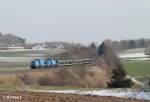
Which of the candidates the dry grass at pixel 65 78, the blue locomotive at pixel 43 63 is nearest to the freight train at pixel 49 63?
the blue locomotive at pixel 43 63

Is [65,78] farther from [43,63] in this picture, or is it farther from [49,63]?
[43,63]

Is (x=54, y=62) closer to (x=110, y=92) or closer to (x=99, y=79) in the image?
(x=99, y=79)

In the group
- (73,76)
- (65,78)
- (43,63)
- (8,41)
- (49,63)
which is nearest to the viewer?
(65,78)

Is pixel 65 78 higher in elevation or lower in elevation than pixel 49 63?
lower

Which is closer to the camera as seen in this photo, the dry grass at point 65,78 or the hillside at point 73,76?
the hillside at point 73,76

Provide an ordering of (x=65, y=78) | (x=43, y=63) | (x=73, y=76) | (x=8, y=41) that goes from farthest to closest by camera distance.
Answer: (x=8, y=41)
(x=43, y=63)
(x=73, y=76)
(x=65, y=78)

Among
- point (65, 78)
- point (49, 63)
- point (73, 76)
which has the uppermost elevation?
point (49, 63)

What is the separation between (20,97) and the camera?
22.7 meters

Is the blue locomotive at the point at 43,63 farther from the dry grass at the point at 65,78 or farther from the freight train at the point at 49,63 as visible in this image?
the dry grass at the point at 65,78

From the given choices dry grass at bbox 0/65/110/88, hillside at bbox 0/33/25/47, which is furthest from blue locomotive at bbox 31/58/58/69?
hillside at bbox 0/33/25/47

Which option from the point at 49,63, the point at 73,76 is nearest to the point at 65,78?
the point at 73,76

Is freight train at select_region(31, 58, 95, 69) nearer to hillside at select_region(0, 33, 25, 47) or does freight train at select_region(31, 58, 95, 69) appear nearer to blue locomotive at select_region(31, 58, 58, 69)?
blue locomotive at select_region(31, 58, 58, 69)

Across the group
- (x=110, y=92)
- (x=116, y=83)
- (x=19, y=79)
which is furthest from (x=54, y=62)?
(x=110, y=92)

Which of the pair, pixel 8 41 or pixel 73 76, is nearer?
pixel 73 76
